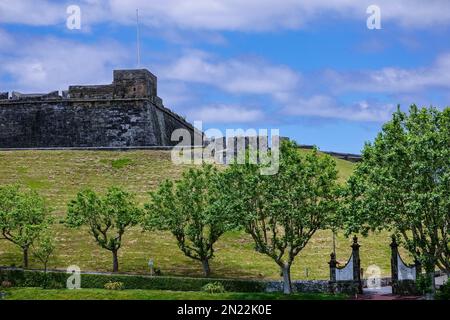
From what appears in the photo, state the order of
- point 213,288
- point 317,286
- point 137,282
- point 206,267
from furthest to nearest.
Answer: point 206,267
point 137,282
point 317,286
point 213,288

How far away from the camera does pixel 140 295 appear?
38094 millimetres

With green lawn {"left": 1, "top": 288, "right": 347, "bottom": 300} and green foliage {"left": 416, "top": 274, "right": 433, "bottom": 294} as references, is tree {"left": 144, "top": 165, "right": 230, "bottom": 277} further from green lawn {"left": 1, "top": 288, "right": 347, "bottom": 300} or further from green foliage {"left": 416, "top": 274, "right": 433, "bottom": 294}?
green foliage {"left": 416, "top": 274, "right": 433, "bottom": 294}

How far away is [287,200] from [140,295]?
976cm

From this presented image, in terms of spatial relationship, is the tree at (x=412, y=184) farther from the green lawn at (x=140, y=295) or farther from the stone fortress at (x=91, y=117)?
the stone fortress at (x=91, y=117)

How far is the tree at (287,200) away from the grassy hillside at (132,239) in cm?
567

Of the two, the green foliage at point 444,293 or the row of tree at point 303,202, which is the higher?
the row of tree at point 303,202

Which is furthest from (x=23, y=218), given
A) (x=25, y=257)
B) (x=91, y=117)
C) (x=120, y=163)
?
(x=91, y=117)

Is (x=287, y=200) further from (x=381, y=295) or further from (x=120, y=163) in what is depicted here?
(x=120, y=163)

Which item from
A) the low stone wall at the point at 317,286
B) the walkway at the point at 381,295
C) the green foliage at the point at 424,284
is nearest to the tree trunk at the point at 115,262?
the low stone wall at the point at 317,286

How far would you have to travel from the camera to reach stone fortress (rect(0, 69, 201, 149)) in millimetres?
76375

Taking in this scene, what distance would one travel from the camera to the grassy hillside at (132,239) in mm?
49031

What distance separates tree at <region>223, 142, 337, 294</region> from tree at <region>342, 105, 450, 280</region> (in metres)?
5.01

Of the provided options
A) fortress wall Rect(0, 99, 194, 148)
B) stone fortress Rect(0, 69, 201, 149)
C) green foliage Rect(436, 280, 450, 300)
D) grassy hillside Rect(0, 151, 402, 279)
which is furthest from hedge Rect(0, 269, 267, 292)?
fortress wall Rect(0, 99, 194, 148)
